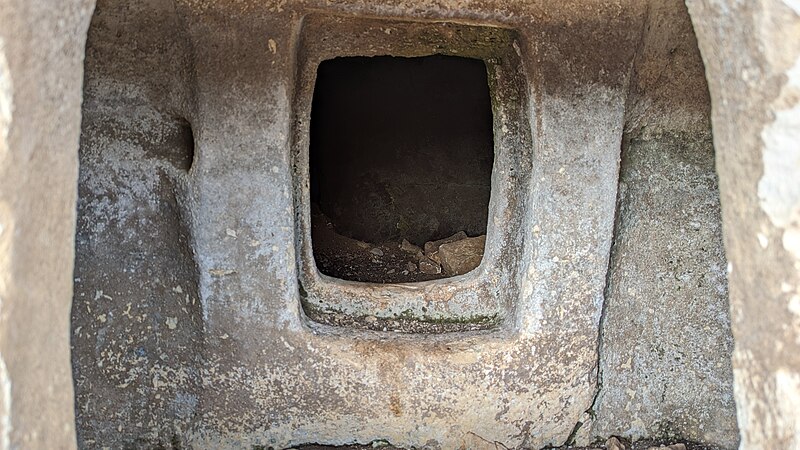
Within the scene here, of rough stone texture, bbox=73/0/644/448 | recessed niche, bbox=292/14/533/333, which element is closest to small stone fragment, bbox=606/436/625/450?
rough stone texture, bbox=73/0/644/448

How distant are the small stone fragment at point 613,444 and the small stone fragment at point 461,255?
1.95 feet

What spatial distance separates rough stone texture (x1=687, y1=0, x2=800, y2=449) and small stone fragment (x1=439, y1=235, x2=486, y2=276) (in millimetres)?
1414

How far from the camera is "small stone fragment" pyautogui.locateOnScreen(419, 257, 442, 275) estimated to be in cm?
247

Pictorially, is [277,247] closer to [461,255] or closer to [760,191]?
[461,255]

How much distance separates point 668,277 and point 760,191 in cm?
126

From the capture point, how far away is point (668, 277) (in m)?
2.10

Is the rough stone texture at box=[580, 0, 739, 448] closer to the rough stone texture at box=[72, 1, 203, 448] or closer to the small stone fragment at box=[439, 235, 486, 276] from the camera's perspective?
the small stone fragment at box=[439, 235, 486, 276]

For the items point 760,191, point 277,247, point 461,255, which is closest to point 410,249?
point 461,255

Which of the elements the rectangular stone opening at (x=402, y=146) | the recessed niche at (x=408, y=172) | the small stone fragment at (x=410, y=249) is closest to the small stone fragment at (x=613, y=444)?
the recessed niche at (x=408, y=172)

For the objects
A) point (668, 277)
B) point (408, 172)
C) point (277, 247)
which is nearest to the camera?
point (277, 247)

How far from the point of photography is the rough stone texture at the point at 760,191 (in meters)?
0.83

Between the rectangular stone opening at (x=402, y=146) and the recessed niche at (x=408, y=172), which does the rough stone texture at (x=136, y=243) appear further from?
the rectangular stone opening at (x=402, y=146)

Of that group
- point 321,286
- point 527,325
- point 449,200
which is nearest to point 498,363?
point 527,325

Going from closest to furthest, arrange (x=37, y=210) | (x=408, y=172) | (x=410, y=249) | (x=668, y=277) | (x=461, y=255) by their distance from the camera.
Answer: (x=37, y=210)
(x=668, y=277)
(x=461, y=255)
(x=410, y=249)
(x=408, y=172)
